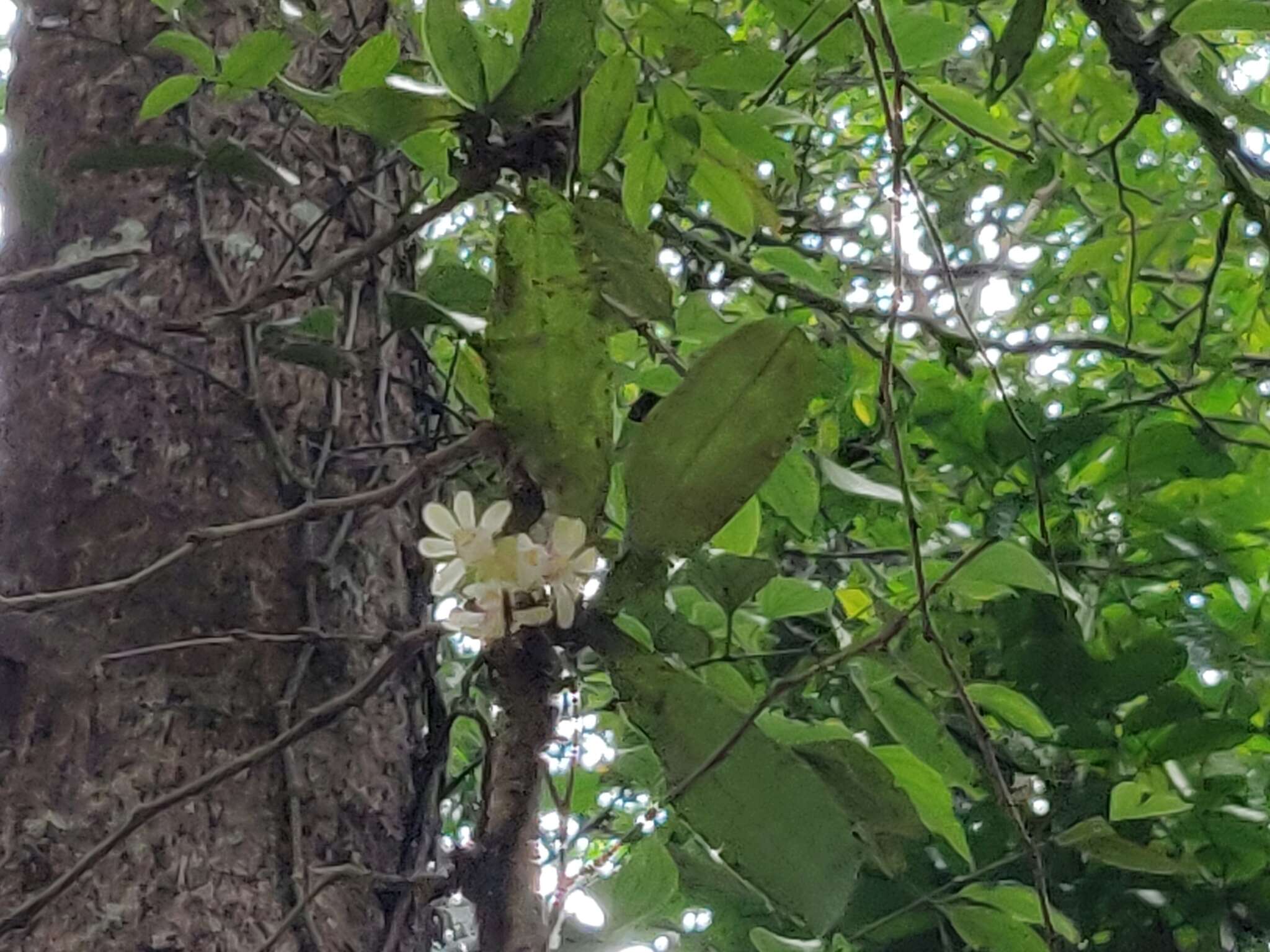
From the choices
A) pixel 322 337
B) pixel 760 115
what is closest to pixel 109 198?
pixel 322 337

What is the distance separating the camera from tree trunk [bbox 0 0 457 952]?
1.91 feet

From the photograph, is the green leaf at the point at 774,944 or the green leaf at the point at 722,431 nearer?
the green leaf at the point at 722,431

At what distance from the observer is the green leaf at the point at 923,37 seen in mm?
587

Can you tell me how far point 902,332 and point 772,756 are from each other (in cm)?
70

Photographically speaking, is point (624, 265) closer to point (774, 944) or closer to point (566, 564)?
point (566, 564)

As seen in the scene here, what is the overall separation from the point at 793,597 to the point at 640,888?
0.13 meters

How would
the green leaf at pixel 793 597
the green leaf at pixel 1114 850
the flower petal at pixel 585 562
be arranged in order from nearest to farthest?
the flower petal at pixel 585 562 → the green leaf at pixel 1114 850 → the green leaf at pixel 793 597

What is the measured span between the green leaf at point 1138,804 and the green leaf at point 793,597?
0.14 m

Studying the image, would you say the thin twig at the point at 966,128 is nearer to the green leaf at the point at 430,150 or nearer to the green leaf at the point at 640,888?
the green leaf at the point at 430,150

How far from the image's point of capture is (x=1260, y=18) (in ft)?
1.75

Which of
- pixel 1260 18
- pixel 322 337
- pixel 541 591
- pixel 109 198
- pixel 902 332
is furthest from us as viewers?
pixel 902 332

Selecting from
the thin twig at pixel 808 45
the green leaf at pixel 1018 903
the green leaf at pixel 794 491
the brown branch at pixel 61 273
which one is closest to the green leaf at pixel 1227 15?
the thin twig at pixel 808 45

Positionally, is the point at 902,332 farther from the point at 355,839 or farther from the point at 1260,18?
the point at 355,839

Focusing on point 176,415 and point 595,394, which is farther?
point 176,415
